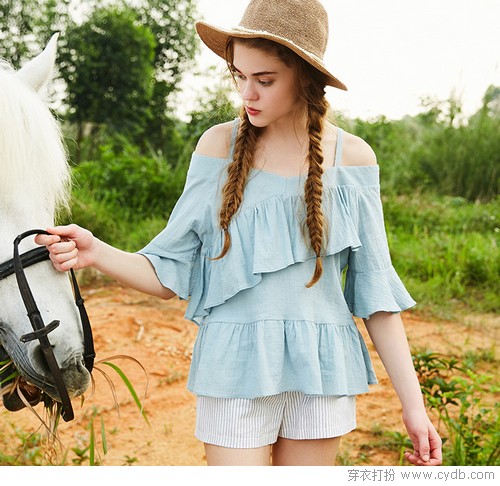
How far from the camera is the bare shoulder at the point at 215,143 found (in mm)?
1647

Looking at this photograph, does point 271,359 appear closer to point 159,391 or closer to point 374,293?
point 374,293

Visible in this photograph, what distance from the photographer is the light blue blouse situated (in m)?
1.53

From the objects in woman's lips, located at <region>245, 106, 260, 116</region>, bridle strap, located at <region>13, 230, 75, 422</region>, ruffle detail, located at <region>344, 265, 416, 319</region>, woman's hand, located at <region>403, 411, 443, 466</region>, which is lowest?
woman's hand, located at <region>403, 411, 443, 466</region>

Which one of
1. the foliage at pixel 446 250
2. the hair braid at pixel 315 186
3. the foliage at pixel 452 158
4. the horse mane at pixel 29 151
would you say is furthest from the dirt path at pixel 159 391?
the foliage at pixel 452 158

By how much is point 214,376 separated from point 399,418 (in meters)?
2.08

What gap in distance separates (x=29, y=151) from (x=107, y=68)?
7.04 metres

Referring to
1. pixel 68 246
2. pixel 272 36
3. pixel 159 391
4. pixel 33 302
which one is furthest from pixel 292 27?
pixel 159 391

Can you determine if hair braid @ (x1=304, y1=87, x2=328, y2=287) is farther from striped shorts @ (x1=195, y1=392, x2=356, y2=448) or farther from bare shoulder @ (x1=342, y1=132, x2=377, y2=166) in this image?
striped shorts @ (x1=195, y1=392, x2=356, y2=448)

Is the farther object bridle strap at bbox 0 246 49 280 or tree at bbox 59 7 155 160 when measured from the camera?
tree at bbox 59 7 155 160

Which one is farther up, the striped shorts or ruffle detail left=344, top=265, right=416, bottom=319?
ruffle detail left=344, top=265, right=416, bottom=319

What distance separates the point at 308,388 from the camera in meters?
1.50

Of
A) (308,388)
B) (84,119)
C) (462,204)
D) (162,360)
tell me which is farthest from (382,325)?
(84,119)

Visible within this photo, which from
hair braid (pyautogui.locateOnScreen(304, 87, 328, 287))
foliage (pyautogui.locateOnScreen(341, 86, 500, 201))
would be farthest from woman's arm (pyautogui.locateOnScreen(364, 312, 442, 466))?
foliage (pyautogui.locateOnScreen(341, 86, 500, 201))
